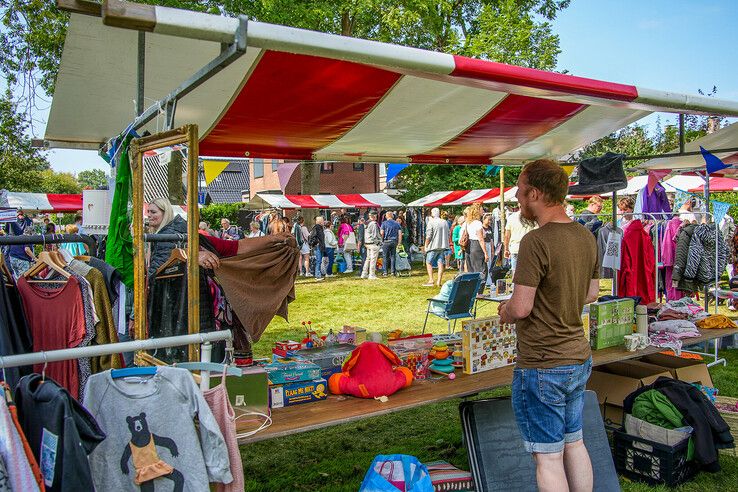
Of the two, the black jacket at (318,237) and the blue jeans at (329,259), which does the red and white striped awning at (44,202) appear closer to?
the black jacket at (318,237)

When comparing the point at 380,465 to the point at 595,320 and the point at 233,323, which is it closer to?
the point at 233,323

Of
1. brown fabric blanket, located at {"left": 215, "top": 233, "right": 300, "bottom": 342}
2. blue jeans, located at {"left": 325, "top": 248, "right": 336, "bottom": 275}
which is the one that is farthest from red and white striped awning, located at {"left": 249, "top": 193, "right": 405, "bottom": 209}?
brown fabric blanket, located at {"left": 215, "top": 233, "right": 300, "bottom": 342}

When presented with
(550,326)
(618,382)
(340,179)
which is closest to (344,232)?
(618,382)

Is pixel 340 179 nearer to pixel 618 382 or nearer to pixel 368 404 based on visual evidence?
pixel 618 382

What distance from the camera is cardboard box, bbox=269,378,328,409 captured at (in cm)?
299

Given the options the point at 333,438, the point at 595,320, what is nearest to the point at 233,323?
the point at 333,438

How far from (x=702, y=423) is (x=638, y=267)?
2889 millimetres

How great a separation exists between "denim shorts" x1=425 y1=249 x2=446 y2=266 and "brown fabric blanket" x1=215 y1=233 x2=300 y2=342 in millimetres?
9567

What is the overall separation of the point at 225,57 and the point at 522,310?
62.2 inches

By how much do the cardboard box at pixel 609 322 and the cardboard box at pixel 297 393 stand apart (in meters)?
2.04

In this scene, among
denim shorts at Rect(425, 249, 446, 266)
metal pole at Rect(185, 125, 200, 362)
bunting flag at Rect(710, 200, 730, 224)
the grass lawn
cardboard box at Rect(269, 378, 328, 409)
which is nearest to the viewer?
metal pole at Rect(185, 125, 200, 362)

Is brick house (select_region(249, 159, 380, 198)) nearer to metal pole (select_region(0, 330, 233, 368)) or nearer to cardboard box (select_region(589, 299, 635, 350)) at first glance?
cardboard box (select_region(589, 299, 635, 350))

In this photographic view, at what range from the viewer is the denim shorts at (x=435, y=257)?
12984 millimetres

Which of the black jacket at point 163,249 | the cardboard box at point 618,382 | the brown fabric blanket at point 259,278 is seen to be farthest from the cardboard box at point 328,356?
the cardboard box at point 618,382
